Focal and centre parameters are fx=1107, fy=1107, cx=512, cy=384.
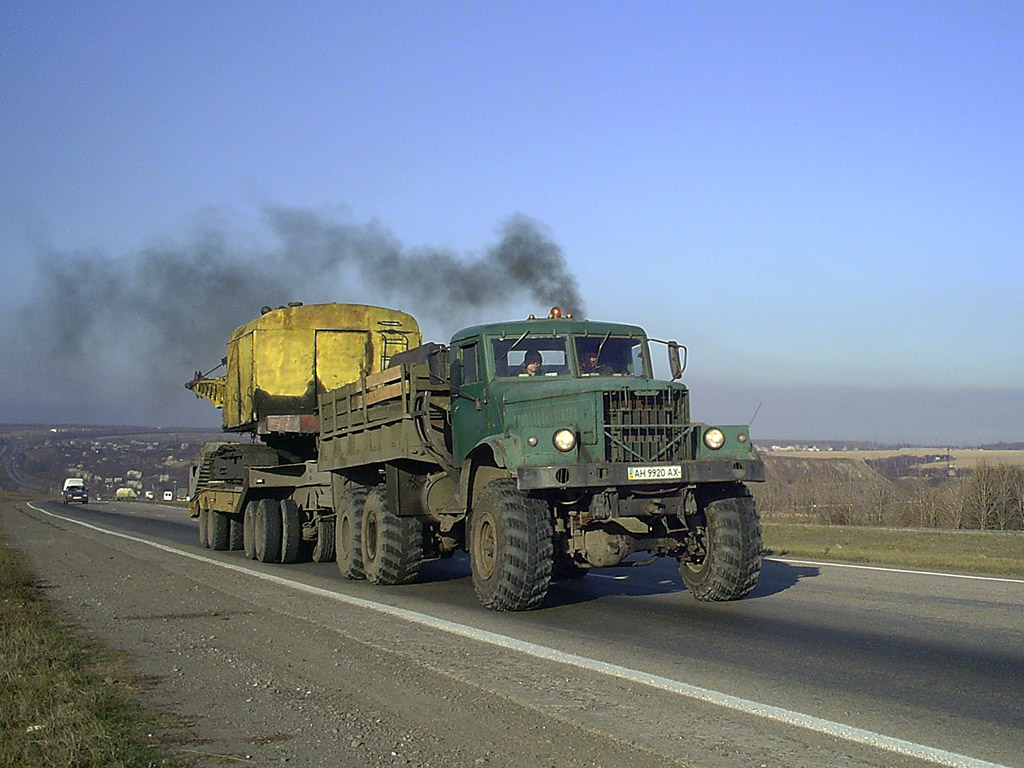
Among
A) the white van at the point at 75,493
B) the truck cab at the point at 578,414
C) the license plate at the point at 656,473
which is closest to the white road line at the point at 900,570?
the truck cab at the point at 578,414

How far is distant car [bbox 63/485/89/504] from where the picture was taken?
77.8 metres

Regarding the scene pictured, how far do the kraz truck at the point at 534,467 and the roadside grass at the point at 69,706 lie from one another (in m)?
4.29

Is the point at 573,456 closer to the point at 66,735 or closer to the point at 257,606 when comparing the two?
the point at 257,606

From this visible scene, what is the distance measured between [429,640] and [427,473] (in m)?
5.14

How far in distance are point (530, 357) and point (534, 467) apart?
2489 millimetres

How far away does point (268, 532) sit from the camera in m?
19.7

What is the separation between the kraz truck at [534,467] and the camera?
11.5m

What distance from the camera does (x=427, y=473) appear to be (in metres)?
14.7

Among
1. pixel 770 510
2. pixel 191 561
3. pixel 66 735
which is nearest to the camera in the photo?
pixel 66 735

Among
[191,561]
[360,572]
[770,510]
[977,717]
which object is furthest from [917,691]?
[770,510]

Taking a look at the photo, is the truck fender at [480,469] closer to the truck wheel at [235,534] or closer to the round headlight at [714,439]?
the round headlight at [714,439]

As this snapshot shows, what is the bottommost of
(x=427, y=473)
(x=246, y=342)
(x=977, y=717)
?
(x=977, y=717)

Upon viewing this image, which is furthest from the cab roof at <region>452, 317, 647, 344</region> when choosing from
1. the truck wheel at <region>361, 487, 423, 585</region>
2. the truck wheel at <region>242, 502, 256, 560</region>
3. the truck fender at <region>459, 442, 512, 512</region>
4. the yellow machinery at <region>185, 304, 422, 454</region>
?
the truck wheel at <region>242, 502, 256, 560</region>

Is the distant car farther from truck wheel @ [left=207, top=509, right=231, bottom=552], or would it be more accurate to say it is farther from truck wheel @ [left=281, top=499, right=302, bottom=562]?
truck wheel @ [left=281, top=499, right=302, bottom=562]
